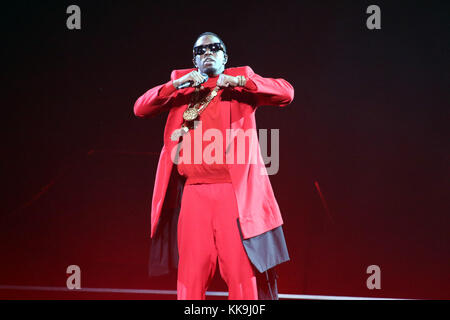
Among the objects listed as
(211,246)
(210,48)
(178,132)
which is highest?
(210,48)

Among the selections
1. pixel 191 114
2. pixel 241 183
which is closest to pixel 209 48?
pixel 191 114

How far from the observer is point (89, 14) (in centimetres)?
268

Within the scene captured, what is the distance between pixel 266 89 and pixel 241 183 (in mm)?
395

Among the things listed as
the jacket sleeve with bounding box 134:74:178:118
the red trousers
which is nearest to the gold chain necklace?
the jacket sleeve with bounding box 134:74:178:118

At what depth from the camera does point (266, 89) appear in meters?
1.57

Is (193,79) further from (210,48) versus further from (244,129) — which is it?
(244,129)

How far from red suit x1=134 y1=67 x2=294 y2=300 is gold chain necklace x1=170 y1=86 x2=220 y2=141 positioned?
44 millimetres

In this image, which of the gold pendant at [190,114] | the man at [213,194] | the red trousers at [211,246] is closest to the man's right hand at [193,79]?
the man at [213,194]

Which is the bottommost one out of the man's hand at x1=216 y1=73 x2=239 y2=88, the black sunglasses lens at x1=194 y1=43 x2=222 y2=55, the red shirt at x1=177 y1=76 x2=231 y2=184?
the red shirt at x1=177 y1=76 x2=231 y2=184

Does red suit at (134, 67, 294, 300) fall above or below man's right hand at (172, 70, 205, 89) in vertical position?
below

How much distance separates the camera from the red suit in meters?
1.50

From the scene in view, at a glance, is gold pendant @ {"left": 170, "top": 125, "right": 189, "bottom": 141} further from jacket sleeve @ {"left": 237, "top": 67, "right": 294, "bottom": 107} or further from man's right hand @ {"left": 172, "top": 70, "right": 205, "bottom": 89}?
jacket sleeve @ {"left": 237, "top": 67, "right": 294, "bottom": 107}

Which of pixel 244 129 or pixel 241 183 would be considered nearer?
pixel 241 183

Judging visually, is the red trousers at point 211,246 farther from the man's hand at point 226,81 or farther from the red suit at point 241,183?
the man's hand at point 226,81
